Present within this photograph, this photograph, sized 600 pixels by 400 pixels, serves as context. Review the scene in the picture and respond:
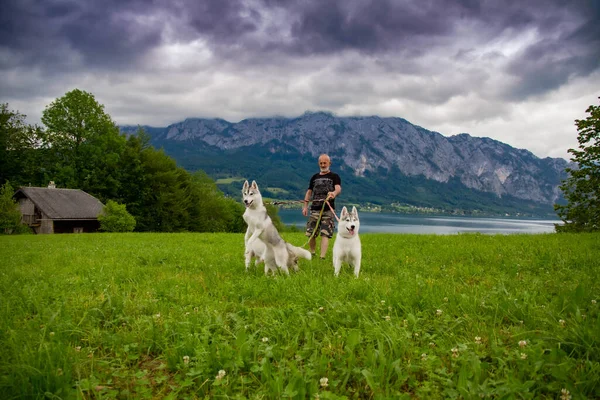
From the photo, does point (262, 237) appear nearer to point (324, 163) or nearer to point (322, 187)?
point (322, 187)

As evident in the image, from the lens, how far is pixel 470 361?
9.91ft

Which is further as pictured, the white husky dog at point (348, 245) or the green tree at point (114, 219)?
the green tree at point (114, 219)

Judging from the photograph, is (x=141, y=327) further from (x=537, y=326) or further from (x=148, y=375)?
(x=537, y=326)

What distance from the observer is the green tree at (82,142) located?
147ft

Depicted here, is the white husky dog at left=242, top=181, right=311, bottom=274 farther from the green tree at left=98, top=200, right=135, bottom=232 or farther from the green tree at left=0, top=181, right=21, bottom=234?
the green tree at left=0, top=181, right=21, bottom=234

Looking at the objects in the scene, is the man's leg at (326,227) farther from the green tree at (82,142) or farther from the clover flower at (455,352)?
the green tree at (82,142)

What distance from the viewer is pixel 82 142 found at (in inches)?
1826

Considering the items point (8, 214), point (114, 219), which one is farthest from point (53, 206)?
point (114, 219)

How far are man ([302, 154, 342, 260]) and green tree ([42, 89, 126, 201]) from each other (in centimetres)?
4615

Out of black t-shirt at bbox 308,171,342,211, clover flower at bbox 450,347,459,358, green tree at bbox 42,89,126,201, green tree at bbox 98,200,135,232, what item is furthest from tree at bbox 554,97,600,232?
green tree at bbox 42,89,126,201

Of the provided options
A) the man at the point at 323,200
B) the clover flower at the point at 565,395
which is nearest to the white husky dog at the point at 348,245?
the man at the point at 323,200

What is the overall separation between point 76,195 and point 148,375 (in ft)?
174

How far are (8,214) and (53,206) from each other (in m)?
8.57

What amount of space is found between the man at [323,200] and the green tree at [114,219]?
3802 centimetres
